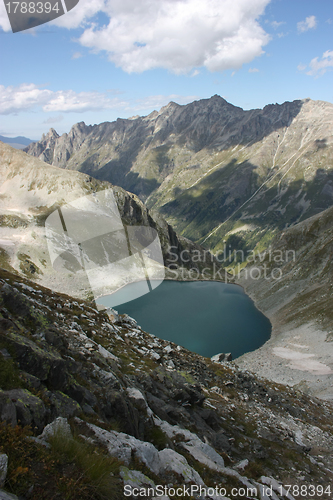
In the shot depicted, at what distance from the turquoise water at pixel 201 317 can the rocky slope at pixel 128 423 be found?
140 feet

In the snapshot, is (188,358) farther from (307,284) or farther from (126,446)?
(307,284)

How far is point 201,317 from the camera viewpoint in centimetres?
9162

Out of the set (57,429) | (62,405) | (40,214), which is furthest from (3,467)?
(40,214)

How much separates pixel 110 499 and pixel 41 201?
149903 millimetres

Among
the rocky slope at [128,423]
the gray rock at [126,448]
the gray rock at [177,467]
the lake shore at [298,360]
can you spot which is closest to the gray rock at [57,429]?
the rocky slope at [128,423]

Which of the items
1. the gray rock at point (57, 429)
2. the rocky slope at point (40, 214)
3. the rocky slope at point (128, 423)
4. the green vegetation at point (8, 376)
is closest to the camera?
the rocky slope at point (128, 423)

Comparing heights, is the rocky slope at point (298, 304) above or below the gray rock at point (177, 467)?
below

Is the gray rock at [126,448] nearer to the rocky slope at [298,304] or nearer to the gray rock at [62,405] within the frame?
the gray rock at [62,405]

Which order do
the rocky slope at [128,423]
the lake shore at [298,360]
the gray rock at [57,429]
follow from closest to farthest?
the rocky slope at [128,423]
the gray rock at [57,429]
the lake shore at [298,360]

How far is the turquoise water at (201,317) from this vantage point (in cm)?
7319

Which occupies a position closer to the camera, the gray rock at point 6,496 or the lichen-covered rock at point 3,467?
the gray rock at point 6,496

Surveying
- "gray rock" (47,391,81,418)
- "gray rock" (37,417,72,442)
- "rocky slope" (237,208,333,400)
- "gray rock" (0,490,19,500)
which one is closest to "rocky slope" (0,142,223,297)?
"rocky slope" (237,208,333,400)

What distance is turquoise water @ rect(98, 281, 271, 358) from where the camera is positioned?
2881 inches

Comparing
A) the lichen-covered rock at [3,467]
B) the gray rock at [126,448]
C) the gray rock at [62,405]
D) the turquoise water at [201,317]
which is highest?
the lichen-covered rock at [3,467]
